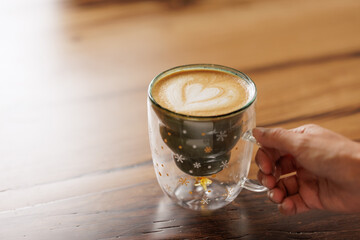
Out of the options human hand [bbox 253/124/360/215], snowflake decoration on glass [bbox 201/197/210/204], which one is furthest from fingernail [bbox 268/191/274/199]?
snowflake decoration on glass [bbox 201/197/210/204]

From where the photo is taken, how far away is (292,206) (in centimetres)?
73

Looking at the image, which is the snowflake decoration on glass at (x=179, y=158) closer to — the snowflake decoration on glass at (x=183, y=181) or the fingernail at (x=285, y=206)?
the snowflake decoration on glass at (x=183, y=181)

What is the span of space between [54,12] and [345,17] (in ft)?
3.36

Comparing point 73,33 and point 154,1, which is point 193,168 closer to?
point 73,33

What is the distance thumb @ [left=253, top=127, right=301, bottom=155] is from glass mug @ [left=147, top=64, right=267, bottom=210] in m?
0.02

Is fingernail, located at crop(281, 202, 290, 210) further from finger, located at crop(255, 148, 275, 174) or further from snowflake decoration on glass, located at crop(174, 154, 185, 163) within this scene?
snowflake decoration on glass, located at crop(174, 154, 185, 163)

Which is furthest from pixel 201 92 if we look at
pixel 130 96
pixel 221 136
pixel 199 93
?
pixel 130 96

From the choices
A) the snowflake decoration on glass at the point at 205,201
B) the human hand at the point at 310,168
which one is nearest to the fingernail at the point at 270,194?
the human hand at the point at 310,168

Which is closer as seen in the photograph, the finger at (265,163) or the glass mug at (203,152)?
the glass mug at (203,152)

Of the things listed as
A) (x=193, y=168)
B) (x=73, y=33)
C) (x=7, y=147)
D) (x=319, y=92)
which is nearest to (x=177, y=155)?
(x=193, y=168)

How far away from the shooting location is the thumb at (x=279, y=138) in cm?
69

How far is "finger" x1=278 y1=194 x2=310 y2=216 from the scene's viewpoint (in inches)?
28.8

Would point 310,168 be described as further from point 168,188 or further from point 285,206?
point 168,188

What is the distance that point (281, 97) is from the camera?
1066 mm
